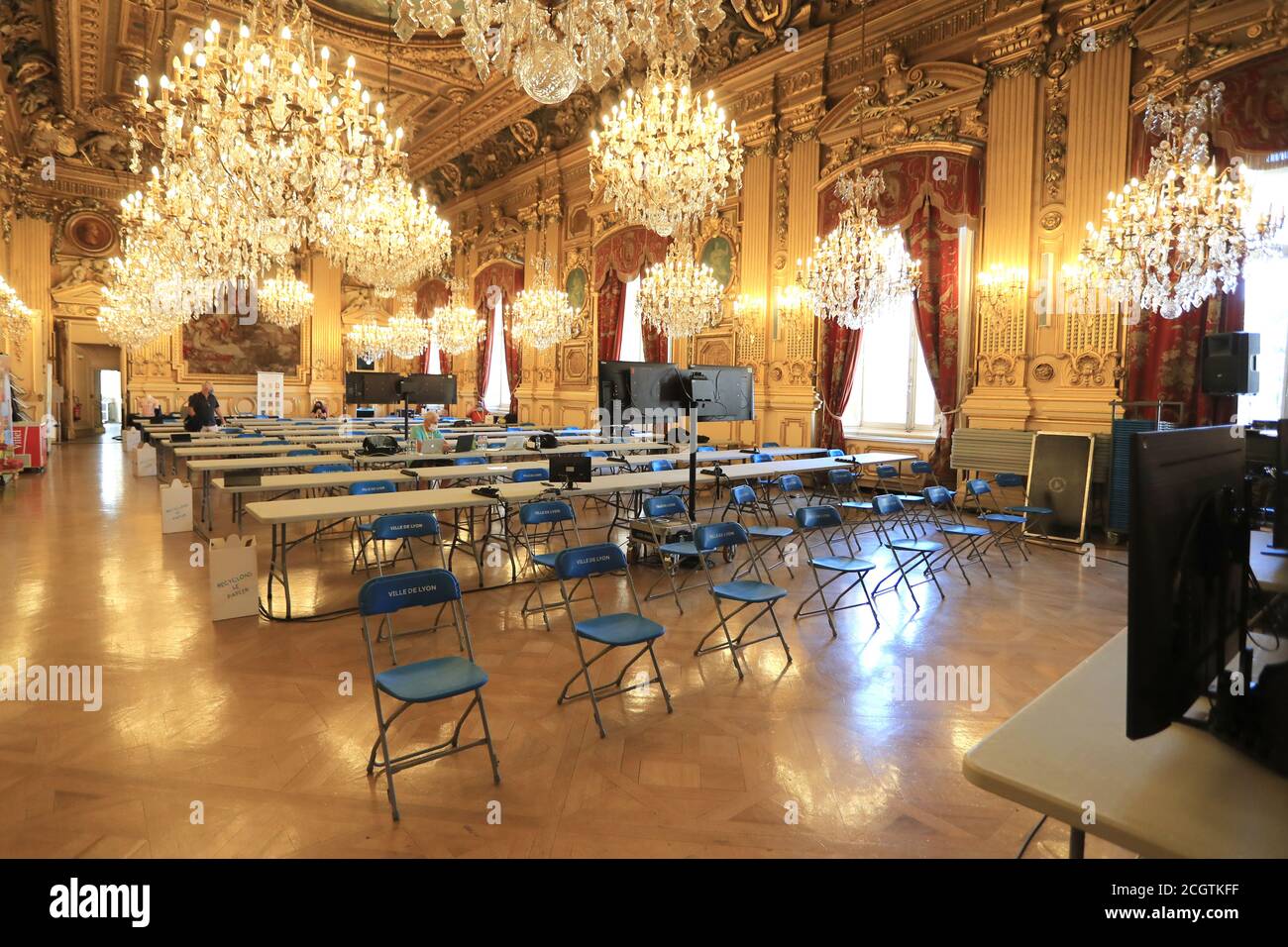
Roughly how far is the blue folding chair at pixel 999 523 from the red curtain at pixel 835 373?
7.78 feet

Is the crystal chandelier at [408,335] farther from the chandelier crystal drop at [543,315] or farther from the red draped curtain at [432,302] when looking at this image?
the chandelier crystal drop at [543,315]

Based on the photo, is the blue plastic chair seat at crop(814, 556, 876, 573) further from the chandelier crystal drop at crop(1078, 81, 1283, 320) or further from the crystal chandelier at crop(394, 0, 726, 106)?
the chandelier crystal drop at crop(1078, 81, 1283, 320)

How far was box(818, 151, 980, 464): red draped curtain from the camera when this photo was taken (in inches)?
367

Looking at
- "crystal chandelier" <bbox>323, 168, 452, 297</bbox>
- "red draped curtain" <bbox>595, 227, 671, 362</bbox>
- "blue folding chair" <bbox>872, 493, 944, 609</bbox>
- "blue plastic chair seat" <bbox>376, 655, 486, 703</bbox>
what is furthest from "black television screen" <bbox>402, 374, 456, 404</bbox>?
"blue plastic chair seat" <bbox>376, 655, 486, 703</bbox>

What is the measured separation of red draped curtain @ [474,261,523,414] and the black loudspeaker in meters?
13.6

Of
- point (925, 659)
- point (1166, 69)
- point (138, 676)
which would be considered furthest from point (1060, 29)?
point (138, 676)

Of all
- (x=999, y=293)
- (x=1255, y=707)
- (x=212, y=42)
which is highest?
(x=212, y=42)

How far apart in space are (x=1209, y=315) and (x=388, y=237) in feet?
30.3

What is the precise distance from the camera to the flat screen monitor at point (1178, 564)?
115 centimetres

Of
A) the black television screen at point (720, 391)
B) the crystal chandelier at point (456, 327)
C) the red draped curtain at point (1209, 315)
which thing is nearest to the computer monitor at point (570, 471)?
the black television screen at point (720, 391)

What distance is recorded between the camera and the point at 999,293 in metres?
8.91

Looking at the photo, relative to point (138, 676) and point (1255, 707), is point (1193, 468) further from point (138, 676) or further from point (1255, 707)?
point (138, 676)

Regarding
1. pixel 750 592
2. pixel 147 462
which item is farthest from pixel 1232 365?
pixel 147 462

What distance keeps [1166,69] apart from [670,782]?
9.06 m
